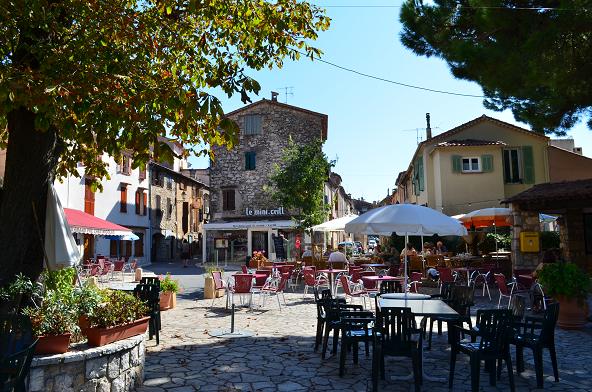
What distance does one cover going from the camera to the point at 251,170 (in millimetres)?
32625

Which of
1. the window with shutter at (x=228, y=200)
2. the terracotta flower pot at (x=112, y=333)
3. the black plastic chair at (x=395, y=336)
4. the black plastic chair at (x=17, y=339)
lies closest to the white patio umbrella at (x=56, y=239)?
the terracotta flower pot at (x=112, y=333)

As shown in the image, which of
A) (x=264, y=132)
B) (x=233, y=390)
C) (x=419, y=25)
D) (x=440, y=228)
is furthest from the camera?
(x=264, y=132)

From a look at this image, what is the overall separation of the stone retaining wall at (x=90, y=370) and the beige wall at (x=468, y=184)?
20.4 meters

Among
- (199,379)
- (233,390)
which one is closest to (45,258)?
(199,379)

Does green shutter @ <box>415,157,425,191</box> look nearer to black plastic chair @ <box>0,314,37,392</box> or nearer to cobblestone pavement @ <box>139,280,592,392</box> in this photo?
cobblestone pavement @ <box>139,280,592,392</box>

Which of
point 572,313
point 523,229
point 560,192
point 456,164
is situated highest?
point 456,164

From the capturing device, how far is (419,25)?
948 cm

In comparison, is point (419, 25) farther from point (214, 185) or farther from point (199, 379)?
point (214, 185)

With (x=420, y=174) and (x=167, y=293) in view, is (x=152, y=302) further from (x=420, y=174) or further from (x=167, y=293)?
(x=420, y=174)

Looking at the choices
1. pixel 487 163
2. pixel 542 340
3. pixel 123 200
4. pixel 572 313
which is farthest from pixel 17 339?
pixel 123 200

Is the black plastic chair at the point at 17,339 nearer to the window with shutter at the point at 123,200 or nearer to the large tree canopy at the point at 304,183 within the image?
the large tree canopy at the point at 304,183

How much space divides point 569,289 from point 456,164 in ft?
51.3

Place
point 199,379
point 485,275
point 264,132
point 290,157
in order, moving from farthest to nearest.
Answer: point 264,132 < point 290,157 < point 485,275 < point 199,379

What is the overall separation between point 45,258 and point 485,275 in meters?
10.2
